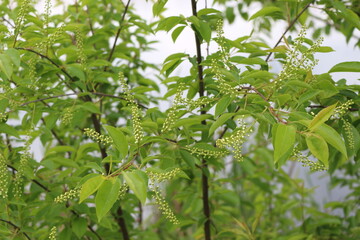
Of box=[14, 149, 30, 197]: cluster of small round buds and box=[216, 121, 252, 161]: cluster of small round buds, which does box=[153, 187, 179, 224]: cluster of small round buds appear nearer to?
box=[216, 121, 252, 161]: cluster of small round buds

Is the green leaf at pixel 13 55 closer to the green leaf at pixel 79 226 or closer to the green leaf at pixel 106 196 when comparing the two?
the green leaf at pixel 106 196

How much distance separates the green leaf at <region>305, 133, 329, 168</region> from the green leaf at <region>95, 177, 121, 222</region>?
1.36 ft

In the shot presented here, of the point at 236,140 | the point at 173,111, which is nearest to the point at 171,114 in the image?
the point at 173,111

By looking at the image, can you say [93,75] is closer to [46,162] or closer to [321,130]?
[46,162]

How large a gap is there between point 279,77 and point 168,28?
1.46 feet

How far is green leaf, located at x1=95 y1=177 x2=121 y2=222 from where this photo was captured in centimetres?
93

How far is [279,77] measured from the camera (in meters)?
1.22

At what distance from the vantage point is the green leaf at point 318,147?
958mm

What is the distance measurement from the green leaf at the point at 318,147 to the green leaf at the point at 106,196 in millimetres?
415

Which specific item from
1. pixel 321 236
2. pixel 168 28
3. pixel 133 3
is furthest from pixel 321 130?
pixel 133 3

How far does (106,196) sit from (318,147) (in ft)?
1.49

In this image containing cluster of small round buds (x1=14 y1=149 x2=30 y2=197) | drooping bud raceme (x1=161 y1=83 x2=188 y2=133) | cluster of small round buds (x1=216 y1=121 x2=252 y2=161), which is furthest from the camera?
cluster of small round buds (x1=14 y1=149 x2=30 y2=197)

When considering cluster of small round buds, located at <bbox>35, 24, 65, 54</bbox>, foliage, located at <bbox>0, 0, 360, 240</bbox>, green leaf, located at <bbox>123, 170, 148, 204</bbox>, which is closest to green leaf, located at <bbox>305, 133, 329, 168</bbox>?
foliage, located at <bbox>0, 0, 360, 240</bbox>

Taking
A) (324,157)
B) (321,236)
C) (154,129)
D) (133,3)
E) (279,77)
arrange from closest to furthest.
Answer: (324,157)
(279,77)
(154,129)
(321,236)
(133,3)
